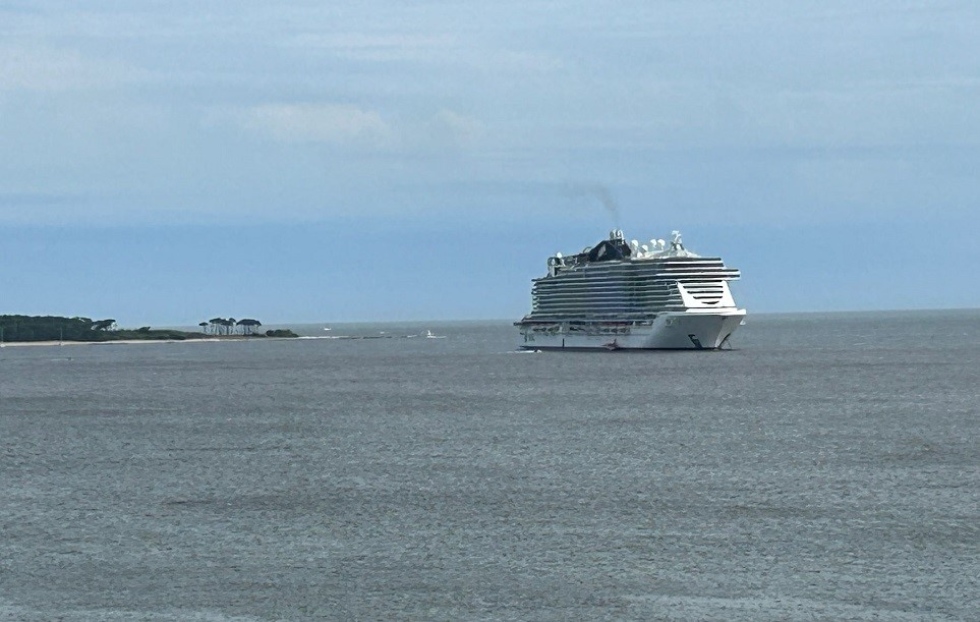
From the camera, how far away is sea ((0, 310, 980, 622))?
91.0ft

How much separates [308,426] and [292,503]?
1048 inches

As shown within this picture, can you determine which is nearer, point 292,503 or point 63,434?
point 292,503

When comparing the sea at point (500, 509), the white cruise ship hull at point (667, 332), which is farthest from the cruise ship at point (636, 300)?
the sea at point (500, 509)

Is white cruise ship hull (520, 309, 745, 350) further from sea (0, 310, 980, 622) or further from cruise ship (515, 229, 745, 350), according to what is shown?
sea (0, 310, 980, 622)

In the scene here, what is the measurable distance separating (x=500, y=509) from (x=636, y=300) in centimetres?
9548

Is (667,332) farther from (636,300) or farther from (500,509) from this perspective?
(500,509)

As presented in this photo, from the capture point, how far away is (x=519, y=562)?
30953 millimetres

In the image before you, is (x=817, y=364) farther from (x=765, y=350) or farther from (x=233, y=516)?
(x=233, y=516)

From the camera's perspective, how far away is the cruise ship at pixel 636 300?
128 metres

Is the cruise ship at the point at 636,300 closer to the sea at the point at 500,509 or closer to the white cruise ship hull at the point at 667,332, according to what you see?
the white cruise ship hull at the point at 667,332

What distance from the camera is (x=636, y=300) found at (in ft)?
436

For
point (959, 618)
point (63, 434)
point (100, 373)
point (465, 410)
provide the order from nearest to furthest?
point (959, 618), point (63, 434), point (465, 410), point (100, 373)

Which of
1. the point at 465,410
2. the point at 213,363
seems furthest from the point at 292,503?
the point at 213,363

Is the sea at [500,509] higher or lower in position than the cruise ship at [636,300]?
lower
